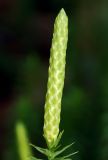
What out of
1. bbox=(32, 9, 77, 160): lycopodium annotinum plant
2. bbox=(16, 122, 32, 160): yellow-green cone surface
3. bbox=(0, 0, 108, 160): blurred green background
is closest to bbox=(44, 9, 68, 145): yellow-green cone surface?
bbox=(32, 9, 77, 160): lycopodium annotinum plant

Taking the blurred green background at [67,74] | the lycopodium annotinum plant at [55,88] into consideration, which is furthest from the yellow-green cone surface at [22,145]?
the blurred green background at [67,74]

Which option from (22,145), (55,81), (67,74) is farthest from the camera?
(67,74)

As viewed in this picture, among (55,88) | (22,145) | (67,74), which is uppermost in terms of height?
(55,88)

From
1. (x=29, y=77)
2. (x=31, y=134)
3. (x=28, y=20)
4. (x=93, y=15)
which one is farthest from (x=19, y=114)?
(x=28, y=20)

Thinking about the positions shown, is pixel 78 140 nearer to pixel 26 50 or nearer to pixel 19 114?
pixel 19 114

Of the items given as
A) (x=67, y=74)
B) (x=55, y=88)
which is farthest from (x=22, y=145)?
(x=67, y=74)

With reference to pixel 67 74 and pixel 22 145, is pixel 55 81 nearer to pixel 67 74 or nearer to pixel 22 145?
pixel 22 145
